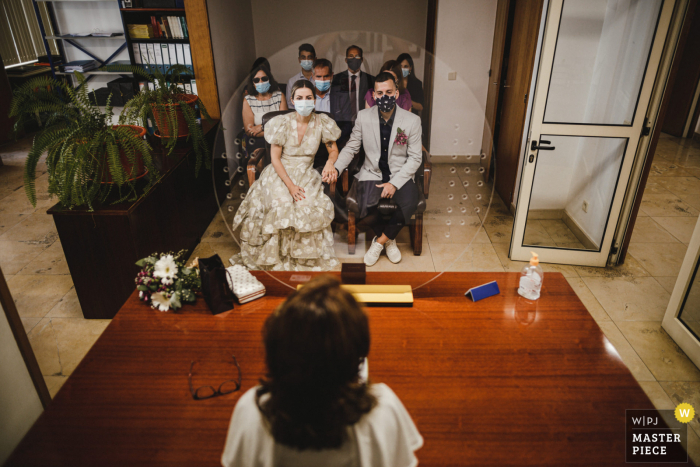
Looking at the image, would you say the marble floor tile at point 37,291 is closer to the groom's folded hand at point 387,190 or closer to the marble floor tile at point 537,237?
the groom's folded hand at point 387,190

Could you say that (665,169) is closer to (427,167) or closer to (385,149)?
(427,167)

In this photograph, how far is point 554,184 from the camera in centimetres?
318

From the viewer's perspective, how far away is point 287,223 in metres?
2.23

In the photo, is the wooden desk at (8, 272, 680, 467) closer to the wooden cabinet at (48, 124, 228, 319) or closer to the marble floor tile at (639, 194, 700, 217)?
the wooden cabinet at (48, 124, 228, 319)

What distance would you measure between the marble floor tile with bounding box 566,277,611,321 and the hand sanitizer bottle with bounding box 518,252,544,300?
1126mm

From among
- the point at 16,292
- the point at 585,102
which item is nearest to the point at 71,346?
the point at 16,292

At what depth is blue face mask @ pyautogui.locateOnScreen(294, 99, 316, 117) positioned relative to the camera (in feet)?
5.53

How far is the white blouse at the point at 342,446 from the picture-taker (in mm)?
852

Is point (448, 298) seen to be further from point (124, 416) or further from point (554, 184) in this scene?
point (554, 184)

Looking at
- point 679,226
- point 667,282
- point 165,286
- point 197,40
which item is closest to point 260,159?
point 165,286

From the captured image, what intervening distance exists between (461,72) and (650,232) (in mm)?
2303

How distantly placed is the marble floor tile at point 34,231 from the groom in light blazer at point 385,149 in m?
3.05

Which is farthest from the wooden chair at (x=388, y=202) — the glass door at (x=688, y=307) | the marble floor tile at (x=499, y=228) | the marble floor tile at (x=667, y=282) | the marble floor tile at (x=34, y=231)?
the marble floor tile at (x=34, y=231)

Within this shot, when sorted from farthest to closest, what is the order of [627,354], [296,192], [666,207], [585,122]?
1. [666,207]
2. [585,122]
3. [627,354]
4. [296,192]
